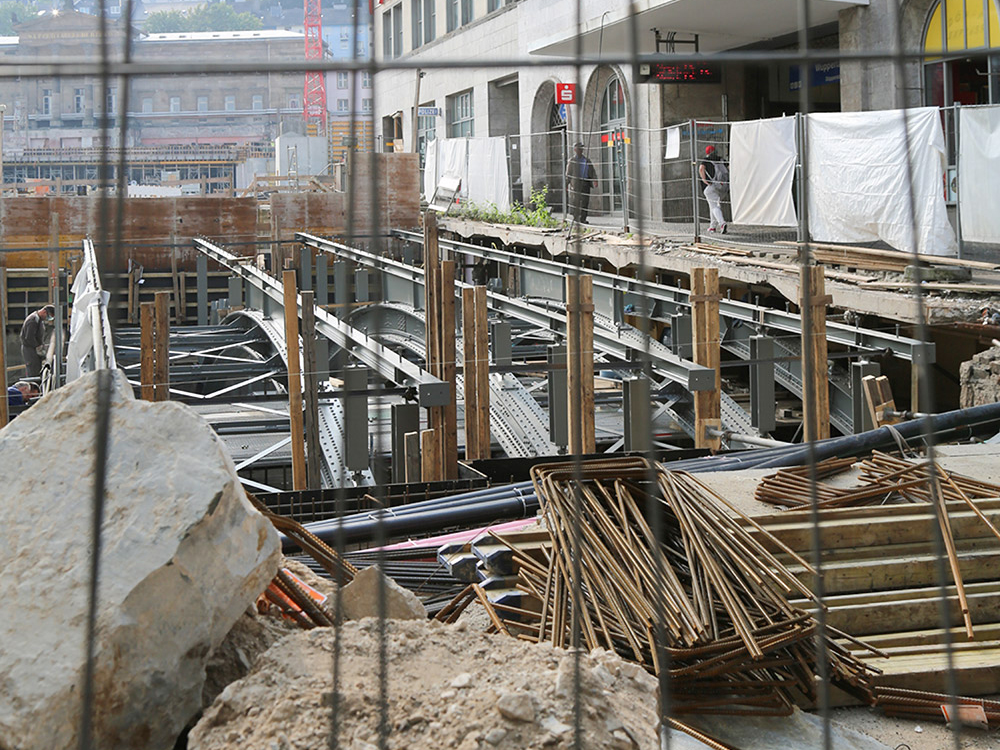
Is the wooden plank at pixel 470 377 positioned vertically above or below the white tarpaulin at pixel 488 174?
below

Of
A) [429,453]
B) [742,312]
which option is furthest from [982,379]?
[429,453]

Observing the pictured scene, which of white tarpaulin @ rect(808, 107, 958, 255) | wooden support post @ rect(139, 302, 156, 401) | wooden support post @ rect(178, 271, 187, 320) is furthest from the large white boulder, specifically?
wooden support post @ rect(178, 271, 187, 320)

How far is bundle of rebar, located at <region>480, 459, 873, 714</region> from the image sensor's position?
135 inches

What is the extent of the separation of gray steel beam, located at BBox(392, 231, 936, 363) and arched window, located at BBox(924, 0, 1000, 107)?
509cm

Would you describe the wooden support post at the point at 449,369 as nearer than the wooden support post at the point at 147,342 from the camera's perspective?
No

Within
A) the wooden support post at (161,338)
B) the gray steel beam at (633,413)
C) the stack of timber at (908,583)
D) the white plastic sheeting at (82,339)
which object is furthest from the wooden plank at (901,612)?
the wooden support post at (161,338)

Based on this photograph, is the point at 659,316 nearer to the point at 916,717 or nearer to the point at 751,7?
the point at 751,7

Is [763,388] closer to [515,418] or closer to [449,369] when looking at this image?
[515,418]

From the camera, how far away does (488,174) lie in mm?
21562

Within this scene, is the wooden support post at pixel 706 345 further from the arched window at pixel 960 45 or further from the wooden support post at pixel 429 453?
the arched window at pixel 960 45

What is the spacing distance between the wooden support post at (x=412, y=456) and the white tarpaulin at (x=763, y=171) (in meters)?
6.89

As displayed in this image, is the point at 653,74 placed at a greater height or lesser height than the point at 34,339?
greater

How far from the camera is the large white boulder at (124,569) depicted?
222 centimetres

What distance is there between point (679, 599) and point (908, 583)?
63.8 inches
